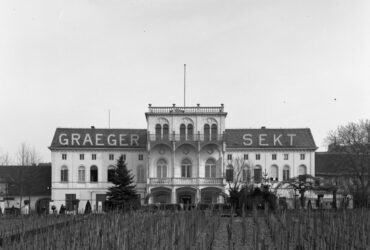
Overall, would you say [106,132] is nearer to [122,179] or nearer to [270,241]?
[122,179]

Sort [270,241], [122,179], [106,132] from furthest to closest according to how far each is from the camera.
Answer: [106,132] → [122,179] → [270,241]

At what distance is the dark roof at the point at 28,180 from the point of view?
7512 centimetres

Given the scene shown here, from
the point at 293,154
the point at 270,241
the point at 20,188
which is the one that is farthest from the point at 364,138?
the point at 270,241

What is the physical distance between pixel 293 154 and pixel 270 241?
50909 mm

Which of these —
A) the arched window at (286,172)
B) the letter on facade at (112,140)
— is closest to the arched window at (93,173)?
the letter on facade at (112,140)

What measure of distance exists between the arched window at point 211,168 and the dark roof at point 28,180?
18.5m

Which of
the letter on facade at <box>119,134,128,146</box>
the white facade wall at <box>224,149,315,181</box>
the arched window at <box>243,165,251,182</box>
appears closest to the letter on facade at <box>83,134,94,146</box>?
the letter on facade at <box>119,134,128,146</box>

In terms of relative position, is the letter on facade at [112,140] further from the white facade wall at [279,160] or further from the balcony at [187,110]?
the white facade wall at [279,160]

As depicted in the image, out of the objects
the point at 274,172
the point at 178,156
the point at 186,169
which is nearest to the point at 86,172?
the point at 178,156

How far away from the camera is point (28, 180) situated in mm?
76562

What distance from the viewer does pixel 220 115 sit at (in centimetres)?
7362

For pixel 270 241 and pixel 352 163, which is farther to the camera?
pixel 352 163

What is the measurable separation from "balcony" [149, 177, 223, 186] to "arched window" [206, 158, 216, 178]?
6.21 feet

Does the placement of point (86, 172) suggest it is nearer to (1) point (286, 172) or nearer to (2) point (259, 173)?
(2) point (259, 173)
